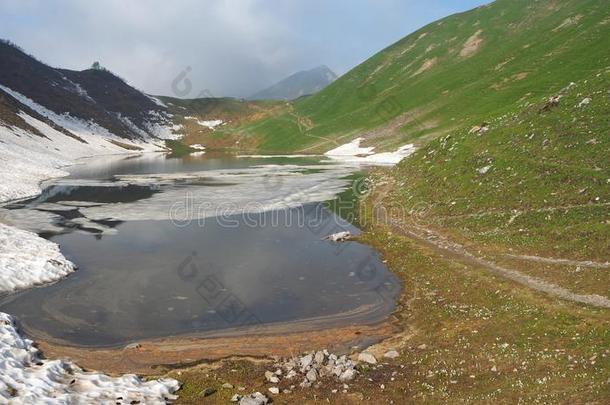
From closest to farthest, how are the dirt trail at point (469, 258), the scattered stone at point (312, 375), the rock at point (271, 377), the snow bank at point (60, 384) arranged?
the snow bank at point (60, 384) → the scattered stone at point (312, 375) → the rock at point (271, 377) → the dirt trail at point (469, 258)

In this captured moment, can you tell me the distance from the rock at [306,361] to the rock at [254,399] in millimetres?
2516

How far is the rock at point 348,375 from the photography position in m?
17.9

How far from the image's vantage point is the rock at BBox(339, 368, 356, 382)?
Result: 1792 cm

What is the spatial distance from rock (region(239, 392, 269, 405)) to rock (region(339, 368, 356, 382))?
309cm

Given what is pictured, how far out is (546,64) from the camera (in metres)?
126

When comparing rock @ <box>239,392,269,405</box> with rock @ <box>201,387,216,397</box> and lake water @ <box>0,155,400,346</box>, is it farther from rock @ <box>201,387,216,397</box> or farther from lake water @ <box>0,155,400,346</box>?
lake water @ <box>0,155,400,346</box>

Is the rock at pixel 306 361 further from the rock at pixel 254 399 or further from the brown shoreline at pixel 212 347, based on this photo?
the rock at pixel 254 399

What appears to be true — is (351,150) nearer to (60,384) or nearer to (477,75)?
(477,75)

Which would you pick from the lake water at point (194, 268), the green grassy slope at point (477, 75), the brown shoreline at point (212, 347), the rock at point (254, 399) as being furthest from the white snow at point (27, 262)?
the green grassy slope at point (477, 75)

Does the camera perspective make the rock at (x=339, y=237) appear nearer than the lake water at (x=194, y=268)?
No

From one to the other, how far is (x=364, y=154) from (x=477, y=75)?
52490 mm

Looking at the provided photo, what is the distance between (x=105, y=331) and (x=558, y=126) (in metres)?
39.9

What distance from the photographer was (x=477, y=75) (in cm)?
15212

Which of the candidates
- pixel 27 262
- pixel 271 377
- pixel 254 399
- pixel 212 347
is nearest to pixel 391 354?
pixel 271 377
